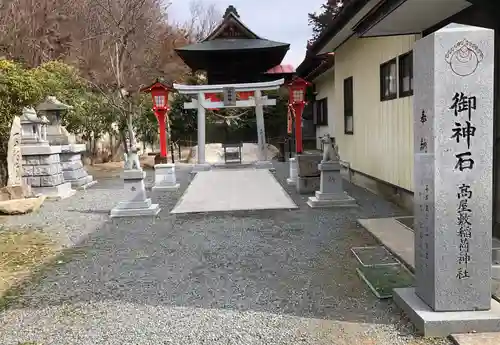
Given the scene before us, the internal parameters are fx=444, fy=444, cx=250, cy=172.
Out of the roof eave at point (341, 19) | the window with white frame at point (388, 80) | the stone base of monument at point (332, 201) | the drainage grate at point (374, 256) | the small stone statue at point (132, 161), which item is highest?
the roof eave at point (341, 19)

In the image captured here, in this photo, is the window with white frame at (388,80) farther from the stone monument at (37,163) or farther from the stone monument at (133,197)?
the stone monument at (37,163)

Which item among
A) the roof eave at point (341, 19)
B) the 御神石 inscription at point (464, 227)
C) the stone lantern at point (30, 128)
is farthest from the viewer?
the stone lantern at point (30, 128)

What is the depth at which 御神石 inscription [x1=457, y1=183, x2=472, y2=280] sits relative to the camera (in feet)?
10.1

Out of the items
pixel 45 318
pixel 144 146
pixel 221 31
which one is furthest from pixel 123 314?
pixel 144 146

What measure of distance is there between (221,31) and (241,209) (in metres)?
11.5

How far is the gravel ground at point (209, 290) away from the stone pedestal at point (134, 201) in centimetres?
72

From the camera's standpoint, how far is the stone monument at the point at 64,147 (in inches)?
469

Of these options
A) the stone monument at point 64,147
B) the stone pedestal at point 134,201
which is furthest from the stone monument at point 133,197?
the stone monument at point 64,147

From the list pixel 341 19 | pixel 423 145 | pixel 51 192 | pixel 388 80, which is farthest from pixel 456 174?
pixel 51 192

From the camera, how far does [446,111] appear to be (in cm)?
302

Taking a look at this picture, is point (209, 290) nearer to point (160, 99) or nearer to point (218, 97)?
point (160, 99)

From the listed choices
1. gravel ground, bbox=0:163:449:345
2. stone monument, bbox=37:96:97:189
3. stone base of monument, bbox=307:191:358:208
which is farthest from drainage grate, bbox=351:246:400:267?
stone monument, bbox=37:96:97:189

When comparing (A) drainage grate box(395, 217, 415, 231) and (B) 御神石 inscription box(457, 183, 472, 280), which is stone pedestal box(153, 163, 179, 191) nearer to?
(A) drainage grate box(395, 217, 415, 231)

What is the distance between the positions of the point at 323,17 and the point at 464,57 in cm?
2868
